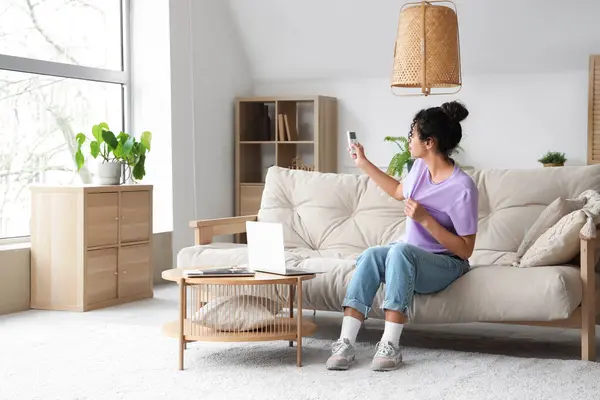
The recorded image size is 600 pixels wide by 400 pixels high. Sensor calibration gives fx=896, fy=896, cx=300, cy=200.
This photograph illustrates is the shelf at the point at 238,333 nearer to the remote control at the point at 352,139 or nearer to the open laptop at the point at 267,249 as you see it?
the open laptop at the point at 267,249

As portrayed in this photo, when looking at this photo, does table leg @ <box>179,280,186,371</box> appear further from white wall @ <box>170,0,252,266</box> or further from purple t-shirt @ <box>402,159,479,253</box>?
white wall @ <box>170,0,252,266</box>

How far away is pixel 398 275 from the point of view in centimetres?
362

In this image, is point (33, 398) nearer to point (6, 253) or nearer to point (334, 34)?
point (6, 253)

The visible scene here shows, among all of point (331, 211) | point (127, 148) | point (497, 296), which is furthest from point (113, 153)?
point (497, 296)

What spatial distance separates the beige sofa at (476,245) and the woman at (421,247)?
0.14 m

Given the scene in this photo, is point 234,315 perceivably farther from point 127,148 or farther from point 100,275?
point 127,148

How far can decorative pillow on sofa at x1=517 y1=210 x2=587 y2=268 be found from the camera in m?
3.71

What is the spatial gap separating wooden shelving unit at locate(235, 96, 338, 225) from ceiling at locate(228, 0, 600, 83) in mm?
288

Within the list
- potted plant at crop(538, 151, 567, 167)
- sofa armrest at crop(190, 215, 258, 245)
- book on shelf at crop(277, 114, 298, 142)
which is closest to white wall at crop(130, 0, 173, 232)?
book on shelf at crop(277, 114, 298, 142)

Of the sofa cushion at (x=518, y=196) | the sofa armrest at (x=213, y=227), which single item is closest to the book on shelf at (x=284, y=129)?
the sofa armrest at (x=213, y=227)

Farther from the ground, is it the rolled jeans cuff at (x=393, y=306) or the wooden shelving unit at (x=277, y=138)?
the wooden shelving unit at (x=277, y=138)

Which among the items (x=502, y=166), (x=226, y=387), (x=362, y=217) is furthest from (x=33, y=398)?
(x=502, y=166)

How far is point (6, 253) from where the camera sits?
203 inches

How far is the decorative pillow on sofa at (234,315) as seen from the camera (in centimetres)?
361
